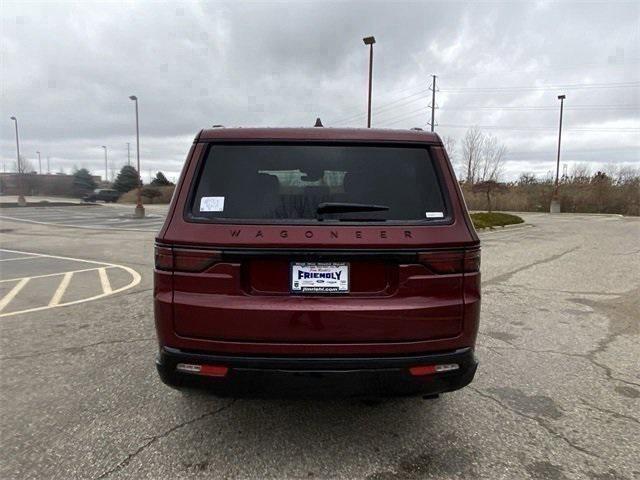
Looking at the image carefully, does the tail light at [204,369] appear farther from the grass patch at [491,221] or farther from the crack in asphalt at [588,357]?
the grass patch at [491,221]

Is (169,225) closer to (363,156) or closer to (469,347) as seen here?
(363,156)

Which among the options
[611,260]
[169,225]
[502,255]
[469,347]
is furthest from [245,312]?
[611,260]

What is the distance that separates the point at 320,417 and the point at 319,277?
4.05 feet

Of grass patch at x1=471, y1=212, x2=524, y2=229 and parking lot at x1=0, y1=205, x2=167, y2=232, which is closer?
grass patch at x1=471, y1=212, x2=524, y2=229

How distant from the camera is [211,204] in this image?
2.38 meters

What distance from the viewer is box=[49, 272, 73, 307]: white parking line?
6.00 m

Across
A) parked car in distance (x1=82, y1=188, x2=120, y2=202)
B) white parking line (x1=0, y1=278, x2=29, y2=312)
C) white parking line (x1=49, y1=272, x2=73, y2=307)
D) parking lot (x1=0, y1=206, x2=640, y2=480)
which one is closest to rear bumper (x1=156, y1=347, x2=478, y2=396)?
parking lot (x1=0, y1=206, x2=640, y2=480)

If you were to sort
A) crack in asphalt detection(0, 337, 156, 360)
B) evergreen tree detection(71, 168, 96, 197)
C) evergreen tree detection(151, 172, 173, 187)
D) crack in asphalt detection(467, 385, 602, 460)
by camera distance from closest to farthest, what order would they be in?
crack in asphalt detection(467, 385, 602, 460) < crack in asphalt detection(0, 337, 156, 360) < evergreen tree detection(151, 172, 173, 187) < evergreen tree detection(71, 168, 96, 197)

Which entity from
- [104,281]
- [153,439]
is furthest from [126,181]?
[153,439]

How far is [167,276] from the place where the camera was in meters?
2.29

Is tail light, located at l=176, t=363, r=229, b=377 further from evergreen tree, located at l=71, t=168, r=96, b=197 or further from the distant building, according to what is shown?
the distant building

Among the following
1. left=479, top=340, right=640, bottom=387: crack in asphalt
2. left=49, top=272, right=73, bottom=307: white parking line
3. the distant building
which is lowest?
left=49, top=272, right=73, bottom=307: white parking line

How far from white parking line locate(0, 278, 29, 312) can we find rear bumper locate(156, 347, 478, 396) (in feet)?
16.5

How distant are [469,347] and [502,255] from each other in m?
9.39
